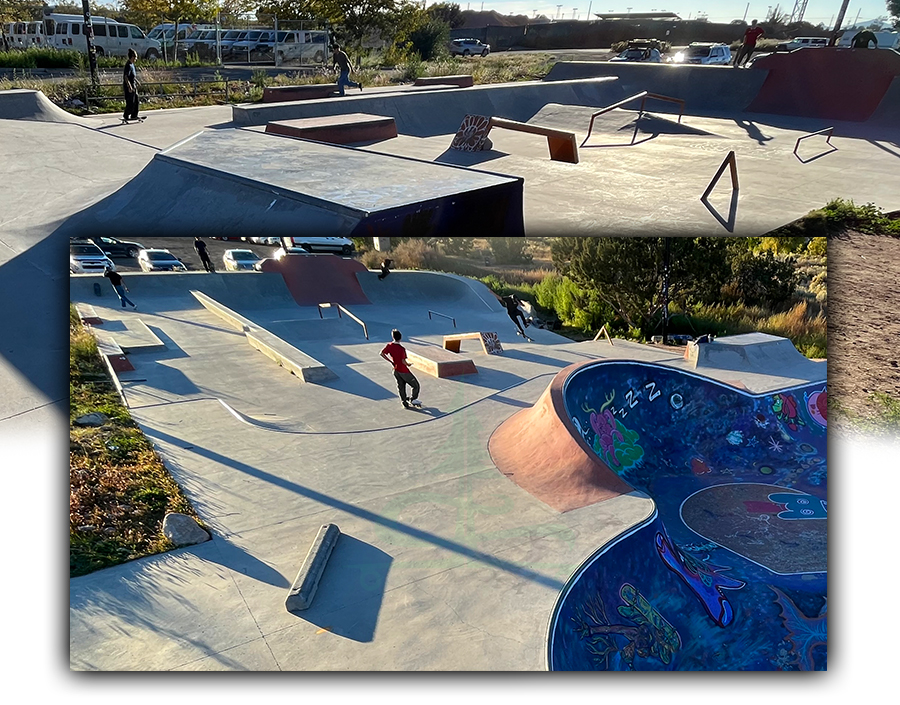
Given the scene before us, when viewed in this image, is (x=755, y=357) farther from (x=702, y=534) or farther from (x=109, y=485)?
(x=109, y=485)

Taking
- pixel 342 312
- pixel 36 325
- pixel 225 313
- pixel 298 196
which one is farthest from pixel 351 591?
pixel 36 325

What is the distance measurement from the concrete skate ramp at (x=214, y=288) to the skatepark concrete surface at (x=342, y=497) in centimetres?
2

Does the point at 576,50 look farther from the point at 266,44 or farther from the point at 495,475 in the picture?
the point at 495,475

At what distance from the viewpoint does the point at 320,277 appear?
550 centimetres

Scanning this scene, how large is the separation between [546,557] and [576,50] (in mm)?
30348

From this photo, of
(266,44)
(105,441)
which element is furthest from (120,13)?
(105,441)

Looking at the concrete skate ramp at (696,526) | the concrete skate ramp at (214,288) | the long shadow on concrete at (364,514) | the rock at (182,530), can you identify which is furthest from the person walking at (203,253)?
the concrete skate ramp at (696,526)

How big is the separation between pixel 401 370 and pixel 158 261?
2.04m

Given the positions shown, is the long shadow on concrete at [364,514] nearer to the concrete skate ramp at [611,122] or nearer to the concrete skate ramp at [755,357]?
the concrete skate ramp at [755,357]

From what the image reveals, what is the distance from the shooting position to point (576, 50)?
30.8 metres

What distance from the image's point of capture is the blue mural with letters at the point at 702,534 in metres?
4.50

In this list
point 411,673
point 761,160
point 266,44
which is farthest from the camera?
point 266,44

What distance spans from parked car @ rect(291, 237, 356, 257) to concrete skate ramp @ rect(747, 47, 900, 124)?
44.3ft

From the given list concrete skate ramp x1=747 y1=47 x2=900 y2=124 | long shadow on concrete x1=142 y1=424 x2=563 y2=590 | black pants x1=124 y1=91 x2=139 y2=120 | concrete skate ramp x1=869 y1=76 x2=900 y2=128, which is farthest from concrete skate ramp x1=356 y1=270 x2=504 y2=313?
concrete skate ramp x1=747 y1=47 x2=900 y2=124
